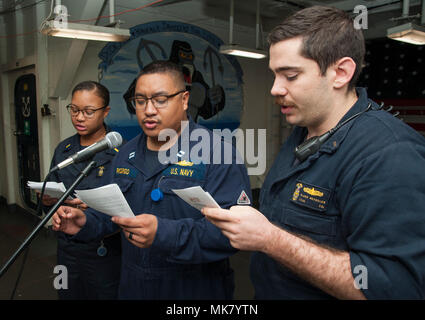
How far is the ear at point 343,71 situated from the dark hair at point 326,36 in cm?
2

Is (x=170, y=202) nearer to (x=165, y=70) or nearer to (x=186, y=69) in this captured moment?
(x=165, y=70)

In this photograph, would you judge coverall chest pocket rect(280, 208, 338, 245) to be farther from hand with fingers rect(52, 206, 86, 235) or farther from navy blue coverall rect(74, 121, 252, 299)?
hand with fingers rect(52, 206, 86, 235)

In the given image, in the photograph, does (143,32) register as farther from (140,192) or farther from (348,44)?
(348,44)

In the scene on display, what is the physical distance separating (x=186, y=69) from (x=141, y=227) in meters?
4.26

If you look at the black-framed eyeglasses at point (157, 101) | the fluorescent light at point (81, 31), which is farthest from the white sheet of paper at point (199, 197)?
the fluorescent light at point (81, 31)

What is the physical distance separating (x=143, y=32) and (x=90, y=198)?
13.1 ft

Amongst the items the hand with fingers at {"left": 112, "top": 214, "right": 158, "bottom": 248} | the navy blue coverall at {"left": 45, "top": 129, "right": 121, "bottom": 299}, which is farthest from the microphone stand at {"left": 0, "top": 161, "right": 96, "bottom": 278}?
the navy blue coverall at {"left": 45, "top": 129, "right": 121, "bottom": 299}

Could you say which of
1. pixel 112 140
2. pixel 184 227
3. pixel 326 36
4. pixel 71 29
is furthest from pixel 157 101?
pixel 71 29

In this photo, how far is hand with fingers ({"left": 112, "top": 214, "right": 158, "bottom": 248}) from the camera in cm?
116

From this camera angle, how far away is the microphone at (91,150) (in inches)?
46.0

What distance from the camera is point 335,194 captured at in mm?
963

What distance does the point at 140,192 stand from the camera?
1499 millimetres

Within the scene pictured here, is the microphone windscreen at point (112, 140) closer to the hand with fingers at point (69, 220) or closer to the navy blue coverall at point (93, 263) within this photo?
the hand with fingers at point (69, 220)

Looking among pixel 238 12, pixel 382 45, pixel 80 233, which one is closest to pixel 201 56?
pixel 238 12
